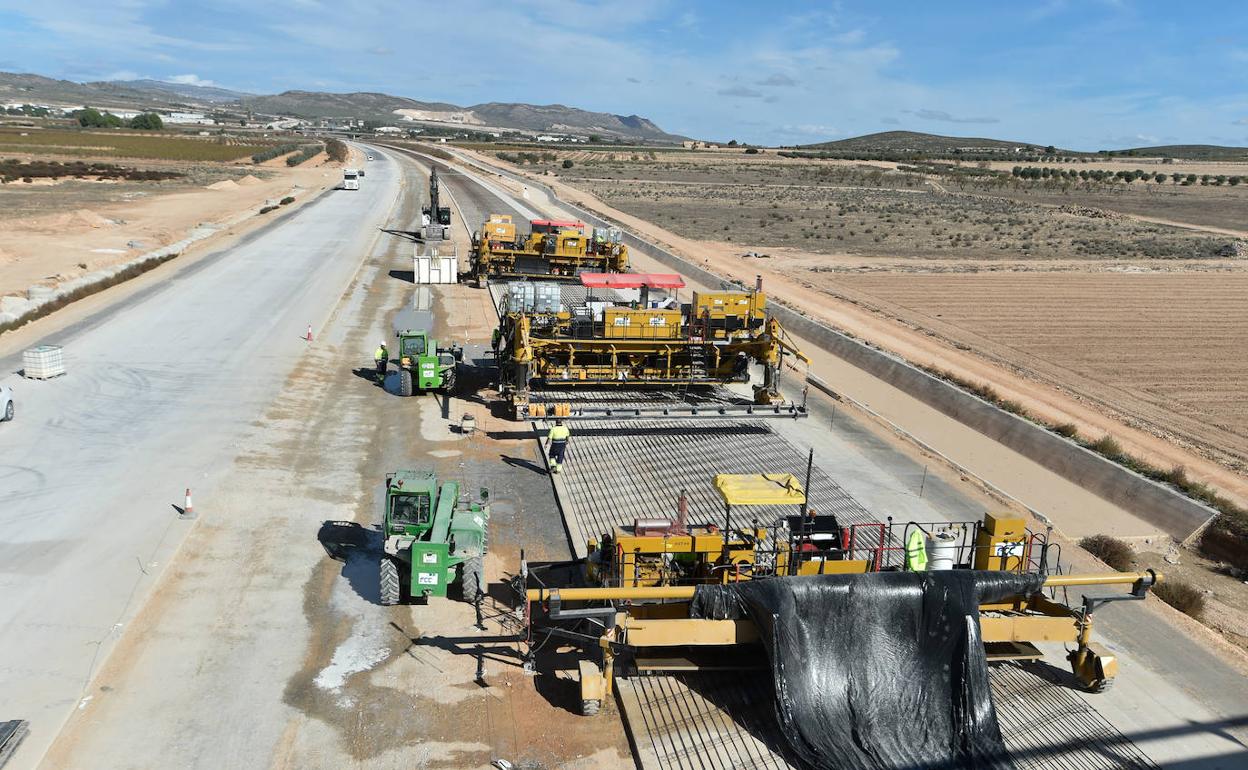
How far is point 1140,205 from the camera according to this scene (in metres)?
112

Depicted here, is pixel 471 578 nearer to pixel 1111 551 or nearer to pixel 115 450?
pixel 115 450

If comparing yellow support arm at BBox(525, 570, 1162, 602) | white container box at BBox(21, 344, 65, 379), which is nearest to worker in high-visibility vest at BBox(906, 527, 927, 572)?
yellow support arm at BBox(525, 570, 1162, 602)

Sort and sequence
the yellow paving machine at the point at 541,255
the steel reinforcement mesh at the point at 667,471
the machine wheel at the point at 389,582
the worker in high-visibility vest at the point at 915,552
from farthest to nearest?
the yellow paving machine at the point at 541,255, the steel reinforcement mesh at the point at 667,471, the machine wheel at the point at 389,582, the worker in high-visibility vest at the point at 915,552

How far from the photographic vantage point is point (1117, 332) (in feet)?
136

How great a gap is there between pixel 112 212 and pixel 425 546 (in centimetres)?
6888

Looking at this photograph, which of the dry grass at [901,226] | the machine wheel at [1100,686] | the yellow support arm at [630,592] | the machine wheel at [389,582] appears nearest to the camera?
the yellow support arm at [630,592]

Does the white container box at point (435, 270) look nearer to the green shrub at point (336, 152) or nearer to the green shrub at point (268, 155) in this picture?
the green shrub at point (268, 155)

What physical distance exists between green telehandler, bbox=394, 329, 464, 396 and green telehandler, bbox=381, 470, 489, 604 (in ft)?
36.6

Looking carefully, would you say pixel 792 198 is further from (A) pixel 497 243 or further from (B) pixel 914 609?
(B) pixel 914 609

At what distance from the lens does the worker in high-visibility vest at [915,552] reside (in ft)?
46.9

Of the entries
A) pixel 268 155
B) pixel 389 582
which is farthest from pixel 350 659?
pixel 268 155

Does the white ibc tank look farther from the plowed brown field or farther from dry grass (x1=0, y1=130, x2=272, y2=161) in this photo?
dry grass (x1=0, y1=130, x2=272, y2=161)

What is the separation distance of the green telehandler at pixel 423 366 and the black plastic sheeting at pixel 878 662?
664 inches

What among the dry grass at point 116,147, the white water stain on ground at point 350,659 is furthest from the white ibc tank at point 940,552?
the dry grass at point 116,147
